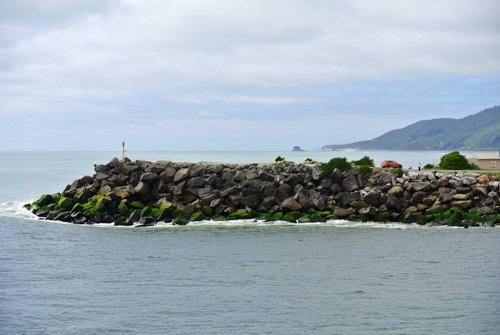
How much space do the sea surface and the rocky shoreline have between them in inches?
163

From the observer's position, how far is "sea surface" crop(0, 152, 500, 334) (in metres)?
18.2

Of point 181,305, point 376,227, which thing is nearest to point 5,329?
point 181,305

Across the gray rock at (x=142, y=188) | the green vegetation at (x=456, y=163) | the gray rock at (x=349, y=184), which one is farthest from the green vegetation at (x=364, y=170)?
the gray rock at (x=142, y=188)

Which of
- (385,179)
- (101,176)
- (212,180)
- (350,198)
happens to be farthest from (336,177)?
(101,176)

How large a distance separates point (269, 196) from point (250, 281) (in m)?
20.8

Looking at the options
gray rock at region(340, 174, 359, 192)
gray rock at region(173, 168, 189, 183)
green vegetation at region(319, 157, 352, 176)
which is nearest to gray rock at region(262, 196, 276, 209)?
gray rock at region(340, 174, 359, 192)

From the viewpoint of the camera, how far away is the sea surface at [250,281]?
18219 millimetres

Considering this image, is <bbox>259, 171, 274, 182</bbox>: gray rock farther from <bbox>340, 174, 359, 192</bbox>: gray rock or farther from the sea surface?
the sea surface

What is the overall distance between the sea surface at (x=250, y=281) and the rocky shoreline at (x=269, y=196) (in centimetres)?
415

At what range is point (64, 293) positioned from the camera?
21.4 metres

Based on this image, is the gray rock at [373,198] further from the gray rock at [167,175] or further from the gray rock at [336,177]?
the gray rock at [167,175]

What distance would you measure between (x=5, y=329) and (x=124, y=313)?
4466mm

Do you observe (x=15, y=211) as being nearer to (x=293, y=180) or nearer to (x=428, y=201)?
(x=293, y=180)

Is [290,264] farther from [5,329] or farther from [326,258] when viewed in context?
[5,329]
